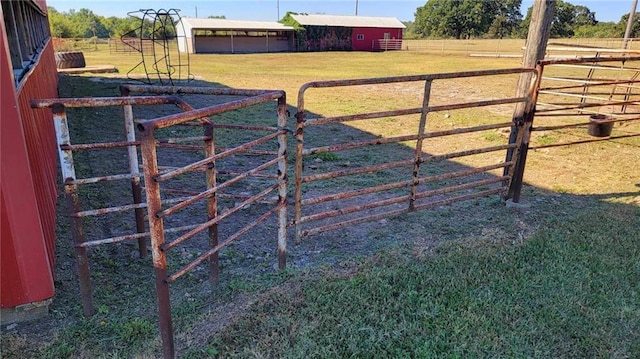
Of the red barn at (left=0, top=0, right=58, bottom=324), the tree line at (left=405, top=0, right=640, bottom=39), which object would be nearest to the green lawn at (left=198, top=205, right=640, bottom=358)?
the red barn at (left=0, top=0, right=58, bottom=324)

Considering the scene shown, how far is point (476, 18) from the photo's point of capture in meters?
65.1

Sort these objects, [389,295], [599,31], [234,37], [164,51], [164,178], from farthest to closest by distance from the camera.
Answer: [599,31] < [234,37] < [164,51] < [389,295] < [164,178]

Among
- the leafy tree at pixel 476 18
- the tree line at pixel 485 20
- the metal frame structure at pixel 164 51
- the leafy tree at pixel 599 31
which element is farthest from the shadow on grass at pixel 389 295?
the leafy tree at pixel 476 18

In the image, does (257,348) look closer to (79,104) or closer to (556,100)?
(79,104)

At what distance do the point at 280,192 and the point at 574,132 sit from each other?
707cm

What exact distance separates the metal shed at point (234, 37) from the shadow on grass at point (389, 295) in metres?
36.5

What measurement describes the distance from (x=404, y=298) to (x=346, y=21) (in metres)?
44.9

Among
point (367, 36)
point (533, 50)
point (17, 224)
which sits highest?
point (367, 36)

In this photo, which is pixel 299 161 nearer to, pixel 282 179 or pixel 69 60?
pixel 282 179

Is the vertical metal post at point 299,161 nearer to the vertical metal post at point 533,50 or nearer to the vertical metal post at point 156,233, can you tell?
the vertical metal post at point 156,233

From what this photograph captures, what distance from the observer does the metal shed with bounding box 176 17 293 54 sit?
3734 centimetres

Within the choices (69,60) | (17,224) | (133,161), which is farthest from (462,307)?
(69,60)

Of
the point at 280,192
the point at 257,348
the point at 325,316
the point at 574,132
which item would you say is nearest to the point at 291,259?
the point at 280,192

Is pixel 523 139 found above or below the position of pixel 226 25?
below
